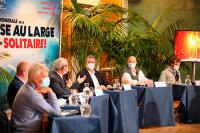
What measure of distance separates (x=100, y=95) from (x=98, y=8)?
11.0 feet

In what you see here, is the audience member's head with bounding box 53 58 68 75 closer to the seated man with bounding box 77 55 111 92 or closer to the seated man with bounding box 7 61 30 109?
the seated man with bounding box 7 61 30 109

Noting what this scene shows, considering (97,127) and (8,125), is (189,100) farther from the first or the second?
(8,125)

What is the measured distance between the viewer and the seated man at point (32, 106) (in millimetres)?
3447

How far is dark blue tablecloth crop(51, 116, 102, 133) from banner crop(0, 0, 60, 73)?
3187 mm

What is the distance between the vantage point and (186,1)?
35.8ft

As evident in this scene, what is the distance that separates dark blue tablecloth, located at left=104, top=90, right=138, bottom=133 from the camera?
17.9ft

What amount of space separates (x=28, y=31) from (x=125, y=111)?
91.6 inches

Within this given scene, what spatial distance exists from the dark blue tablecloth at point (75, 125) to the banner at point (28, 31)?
3187 mm

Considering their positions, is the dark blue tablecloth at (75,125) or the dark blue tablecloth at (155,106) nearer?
the dark blue tablecloth at (75,125)

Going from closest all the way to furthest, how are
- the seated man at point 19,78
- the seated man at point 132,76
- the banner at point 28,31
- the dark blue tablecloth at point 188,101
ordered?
the seated man at point 19,78
the banner at point 28,31
the seated man at point 132,76
the dark blue tablecloth at point 188,101

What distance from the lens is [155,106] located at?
6.53 metres

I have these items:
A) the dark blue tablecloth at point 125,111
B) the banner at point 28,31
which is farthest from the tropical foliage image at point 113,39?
the dark blue tablecloth at point 125,111

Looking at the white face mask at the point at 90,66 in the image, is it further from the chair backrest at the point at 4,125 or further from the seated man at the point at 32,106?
the chair backrest at the point at 4,125

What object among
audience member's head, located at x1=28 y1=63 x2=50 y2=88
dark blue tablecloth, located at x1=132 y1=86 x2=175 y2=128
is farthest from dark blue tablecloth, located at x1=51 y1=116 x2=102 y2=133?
dark blue tablecloth, located at x1=132 y1=86 x2=175 y2=128
